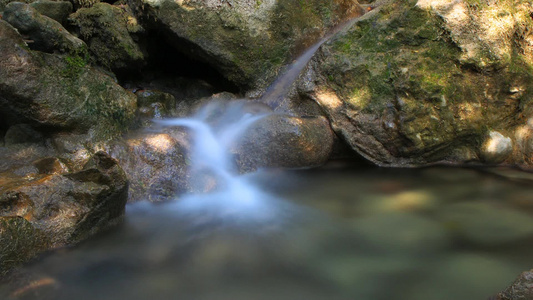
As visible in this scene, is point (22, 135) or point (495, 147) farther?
point (495, 147)

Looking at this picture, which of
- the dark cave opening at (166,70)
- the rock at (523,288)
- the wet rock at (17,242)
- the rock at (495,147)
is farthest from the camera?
the dark cave opening at (166,70)

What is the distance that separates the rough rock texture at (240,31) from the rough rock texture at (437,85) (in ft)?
4.12

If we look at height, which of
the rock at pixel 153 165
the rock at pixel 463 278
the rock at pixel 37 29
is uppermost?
the rock at pixel 37 29

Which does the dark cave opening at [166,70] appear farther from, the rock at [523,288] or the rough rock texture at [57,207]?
the rock at [523,288]

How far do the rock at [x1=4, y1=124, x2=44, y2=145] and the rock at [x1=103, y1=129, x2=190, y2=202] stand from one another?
0.76 metres

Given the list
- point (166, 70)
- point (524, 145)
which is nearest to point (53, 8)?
point (166, 70)

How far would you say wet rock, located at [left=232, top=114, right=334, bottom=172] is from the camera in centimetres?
471

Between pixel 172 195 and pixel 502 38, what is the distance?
4464 mm

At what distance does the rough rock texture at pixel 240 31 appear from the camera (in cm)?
572

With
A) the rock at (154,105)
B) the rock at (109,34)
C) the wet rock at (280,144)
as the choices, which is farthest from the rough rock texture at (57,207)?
the rock at (109,34)

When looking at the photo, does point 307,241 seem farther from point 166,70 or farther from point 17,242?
point 166,70

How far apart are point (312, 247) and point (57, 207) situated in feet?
6.74

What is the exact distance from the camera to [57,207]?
300cm

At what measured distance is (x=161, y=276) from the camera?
2.78 metres
